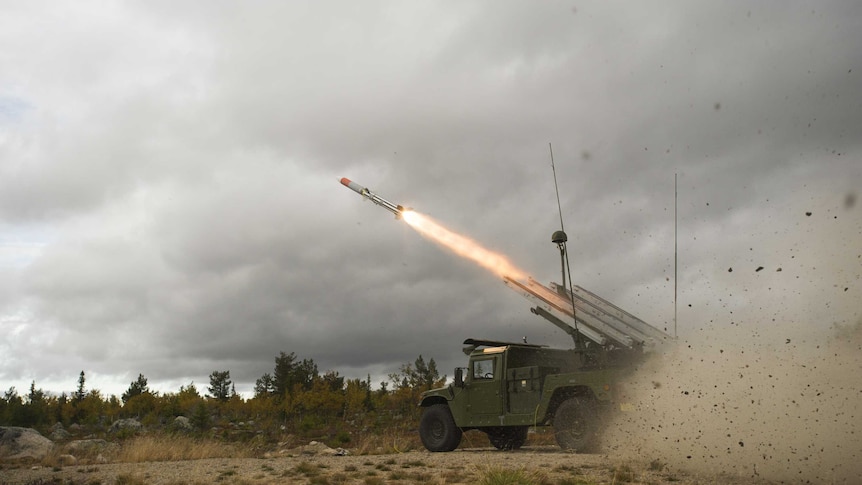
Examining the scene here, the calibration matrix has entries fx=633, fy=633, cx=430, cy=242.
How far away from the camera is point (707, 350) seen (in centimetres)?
1235

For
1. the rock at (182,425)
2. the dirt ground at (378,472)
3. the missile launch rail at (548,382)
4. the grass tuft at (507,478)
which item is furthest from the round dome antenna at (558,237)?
the rock at (182,425)

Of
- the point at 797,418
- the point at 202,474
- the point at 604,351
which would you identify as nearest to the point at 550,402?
the point at 604,351

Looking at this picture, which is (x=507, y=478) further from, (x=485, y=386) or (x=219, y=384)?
(x=219, y=384)

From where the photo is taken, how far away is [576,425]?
1386 cm

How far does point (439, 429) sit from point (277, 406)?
45.6 m

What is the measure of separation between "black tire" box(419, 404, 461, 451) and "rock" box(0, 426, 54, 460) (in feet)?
44.7

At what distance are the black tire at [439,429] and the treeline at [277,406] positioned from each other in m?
24.3

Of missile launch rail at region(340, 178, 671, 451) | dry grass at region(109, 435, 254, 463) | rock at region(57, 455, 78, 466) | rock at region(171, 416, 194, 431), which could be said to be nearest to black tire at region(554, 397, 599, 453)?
missile launch rail at region(340, 178, 671, 451)

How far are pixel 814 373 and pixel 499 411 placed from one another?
25.0ft

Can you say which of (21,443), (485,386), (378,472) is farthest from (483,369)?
(21,443)

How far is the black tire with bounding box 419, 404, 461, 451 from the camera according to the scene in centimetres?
1675

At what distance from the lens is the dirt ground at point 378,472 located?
9352 mm

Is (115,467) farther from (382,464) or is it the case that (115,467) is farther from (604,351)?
(604,351)

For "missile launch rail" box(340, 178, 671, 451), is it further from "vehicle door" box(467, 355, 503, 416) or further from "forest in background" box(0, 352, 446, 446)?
"forest in background" box(0, 352, 446, 446)
